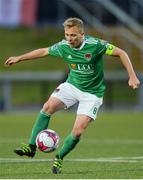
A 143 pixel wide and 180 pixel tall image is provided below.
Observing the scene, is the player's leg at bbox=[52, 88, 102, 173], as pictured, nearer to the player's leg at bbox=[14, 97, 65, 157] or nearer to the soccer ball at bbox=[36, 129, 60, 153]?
the soccer ball at bbox=[36, 129, 60, 153]

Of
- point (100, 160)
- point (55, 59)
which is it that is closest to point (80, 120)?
point (100, 160)

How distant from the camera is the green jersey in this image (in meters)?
13.0

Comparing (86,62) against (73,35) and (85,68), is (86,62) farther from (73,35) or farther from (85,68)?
(73,35)

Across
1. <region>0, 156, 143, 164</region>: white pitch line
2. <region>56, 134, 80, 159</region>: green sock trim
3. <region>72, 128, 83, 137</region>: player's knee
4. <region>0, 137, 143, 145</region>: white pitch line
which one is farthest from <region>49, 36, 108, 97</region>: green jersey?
<region>0, 137, 143, 145</region>: white pitch line

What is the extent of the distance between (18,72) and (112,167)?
78.0ft

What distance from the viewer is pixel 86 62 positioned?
13.0 meters

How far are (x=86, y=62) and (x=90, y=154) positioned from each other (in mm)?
3109

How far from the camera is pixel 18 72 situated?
3669 centimetres

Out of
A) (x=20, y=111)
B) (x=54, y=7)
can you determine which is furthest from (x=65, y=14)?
(x=20, y=111)

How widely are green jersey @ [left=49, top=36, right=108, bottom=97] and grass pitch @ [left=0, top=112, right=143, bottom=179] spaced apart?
1.20 metres

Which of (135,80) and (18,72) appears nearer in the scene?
(135,80)

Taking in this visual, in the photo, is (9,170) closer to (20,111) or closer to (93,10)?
(20,111)

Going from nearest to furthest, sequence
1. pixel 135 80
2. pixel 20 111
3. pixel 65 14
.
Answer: pixel 135 80 < pixel 20 111 < pixel 65 14

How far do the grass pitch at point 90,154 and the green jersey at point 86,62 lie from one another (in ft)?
3.92
